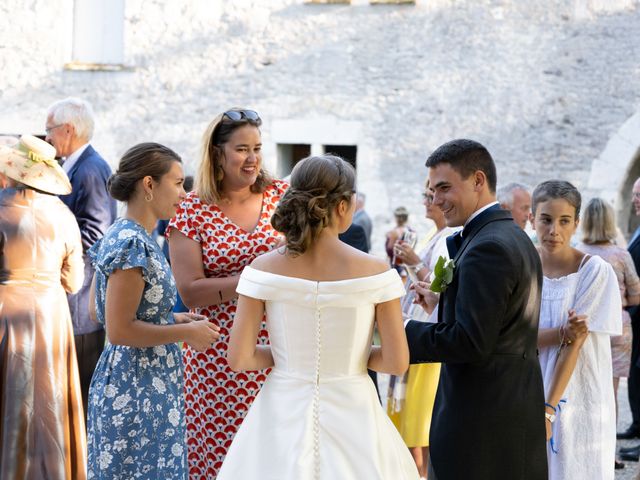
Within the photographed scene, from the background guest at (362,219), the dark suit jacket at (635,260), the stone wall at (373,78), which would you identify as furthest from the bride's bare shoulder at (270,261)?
the stone wall at (373,78)

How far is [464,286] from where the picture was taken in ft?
10.3

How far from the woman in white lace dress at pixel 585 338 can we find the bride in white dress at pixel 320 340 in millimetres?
1361

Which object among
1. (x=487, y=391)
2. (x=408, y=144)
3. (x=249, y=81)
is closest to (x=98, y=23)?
(x=249, y=81)

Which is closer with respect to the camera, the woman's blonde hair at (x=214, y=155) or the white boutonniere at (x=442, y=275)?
the white boutonniere at (x=442, y=275)

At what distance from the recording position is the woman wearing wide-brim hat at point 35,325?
481cm

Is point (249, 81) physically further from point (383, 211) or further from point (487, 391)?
point (487, 391)

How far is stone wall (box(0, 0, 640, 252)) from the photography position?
43.6 feet

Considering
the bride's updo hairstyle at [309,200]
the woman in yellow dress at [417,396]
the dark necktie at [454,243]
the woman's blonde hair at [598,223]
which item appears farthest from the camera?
the woman's blonde hair at [598,223]

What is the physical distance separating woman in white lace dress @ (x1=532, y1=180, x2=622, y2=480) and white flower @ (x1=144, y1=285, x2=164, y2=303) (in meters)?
1.71

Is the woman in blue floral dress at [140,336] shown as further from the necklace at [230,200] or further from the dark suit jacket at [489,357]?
the dark suit jacket at [489,357]

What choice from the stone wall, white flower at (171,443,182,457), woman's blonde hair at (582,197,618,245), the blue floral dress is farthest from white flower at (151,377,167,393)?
the stone wall

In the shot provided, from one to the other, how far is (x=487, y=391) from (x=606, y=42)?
435 inches

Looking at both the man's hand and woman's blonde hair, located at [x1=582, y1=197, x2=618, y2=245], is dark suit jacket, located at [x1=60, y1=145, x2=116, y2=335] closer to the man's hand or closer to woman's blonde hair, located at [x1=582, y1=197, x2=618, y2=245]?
the man's hand

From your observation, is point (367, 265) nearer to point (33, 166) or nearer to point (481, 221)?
point (481, 221)
